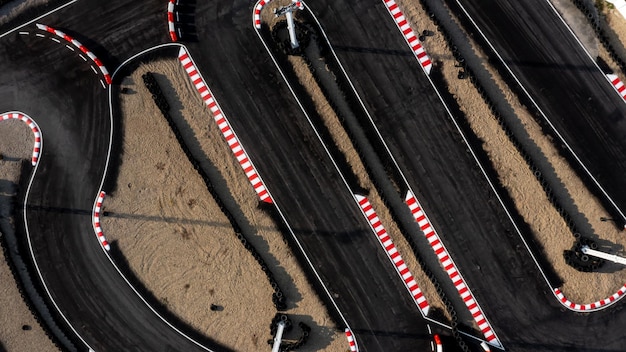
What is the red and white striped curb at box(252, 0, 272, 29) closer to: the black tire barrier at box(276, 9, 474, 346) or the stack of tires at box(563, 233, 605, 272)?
the black tire barrier at box(276, 9, 474, 346)

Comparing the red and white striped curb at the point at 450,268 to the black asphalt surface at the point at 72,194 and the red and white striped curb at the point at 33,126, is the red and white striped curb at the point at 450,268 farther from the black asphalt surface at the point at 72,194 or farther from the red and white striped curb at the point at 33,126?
the red and white striped curb at the point at 33,126

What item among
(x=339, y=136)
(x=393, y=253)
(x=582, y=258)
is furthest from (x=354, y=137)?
(x=582, y=258)

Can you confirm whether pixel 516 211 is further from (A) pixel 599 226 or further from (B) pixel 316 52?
(B) pixel 316 52

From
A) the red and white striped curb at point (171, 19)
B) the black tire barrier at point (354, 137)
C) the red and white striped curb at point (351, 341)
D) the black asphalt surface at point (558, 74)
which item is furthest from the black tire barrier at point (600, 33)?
the red and white striped curb at point (171, 19)

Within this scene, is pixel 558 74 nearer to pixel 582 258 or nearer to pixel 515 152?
pixel 515 152

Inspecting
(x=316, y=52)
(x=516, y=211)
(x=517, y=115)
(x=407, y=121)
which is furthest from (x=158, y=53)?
(x=516, y=211)
